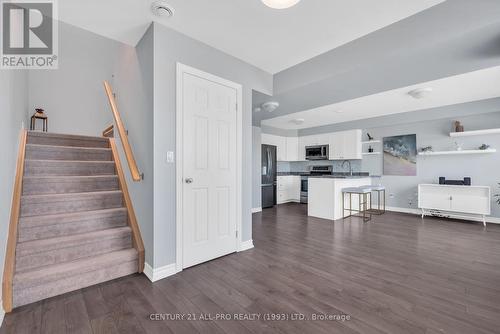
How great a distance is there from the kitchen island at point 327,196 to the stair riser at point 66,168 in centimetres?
401

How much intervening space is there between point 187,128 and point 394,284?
263 cm

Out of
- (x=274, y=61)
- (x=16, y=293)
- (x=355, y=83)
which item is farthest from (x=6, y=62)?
(x=355, y=83)

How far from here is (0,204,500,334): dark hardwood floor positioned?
1.61 metres

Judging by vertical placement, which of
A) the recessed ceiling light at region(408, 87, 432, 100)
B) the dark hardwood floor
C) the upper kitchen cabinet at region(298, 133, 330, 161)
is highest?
the recessed ceiling light at region(408, 87, 432, 100)

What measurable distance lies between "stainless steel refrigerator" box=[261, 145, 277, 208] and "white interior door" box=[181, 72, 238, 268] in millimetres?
3264

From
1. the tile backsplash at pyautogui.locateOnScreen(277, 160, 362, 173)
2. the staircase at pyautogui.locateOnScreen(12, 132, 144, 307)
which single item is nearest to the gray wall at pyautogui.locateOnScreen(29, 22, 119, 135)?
the staircase at pyautogui.locateOnScreen(12, 132, 144, 307)

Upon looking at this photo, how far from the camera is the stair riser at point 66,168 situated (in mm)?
2793

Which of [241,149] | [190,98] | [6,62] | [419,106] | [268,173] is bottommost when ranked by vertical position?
[268,173]

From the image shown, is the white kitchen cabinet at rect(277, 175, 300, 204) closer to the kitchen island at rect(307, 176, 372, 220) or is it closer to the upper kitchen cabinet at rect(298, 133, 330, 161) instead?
the upper kitchen cabinet at rect(298, 133, 330, 161)

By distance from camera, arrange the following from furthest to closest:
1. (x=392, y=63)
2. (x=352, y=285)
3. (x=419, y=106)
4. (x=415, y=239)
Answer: (x=419, y=106) < (x=415, y=239) < (x=392, y=63) < (x=352, y=285)

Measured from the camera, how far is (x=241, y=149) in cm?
309

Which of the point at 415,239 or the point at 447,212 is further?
the point at 447,212

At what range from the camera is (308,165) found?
7793 mm

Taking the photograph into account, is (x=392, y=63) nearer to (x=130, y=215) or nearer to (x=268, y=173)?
(x=130, y=215)
